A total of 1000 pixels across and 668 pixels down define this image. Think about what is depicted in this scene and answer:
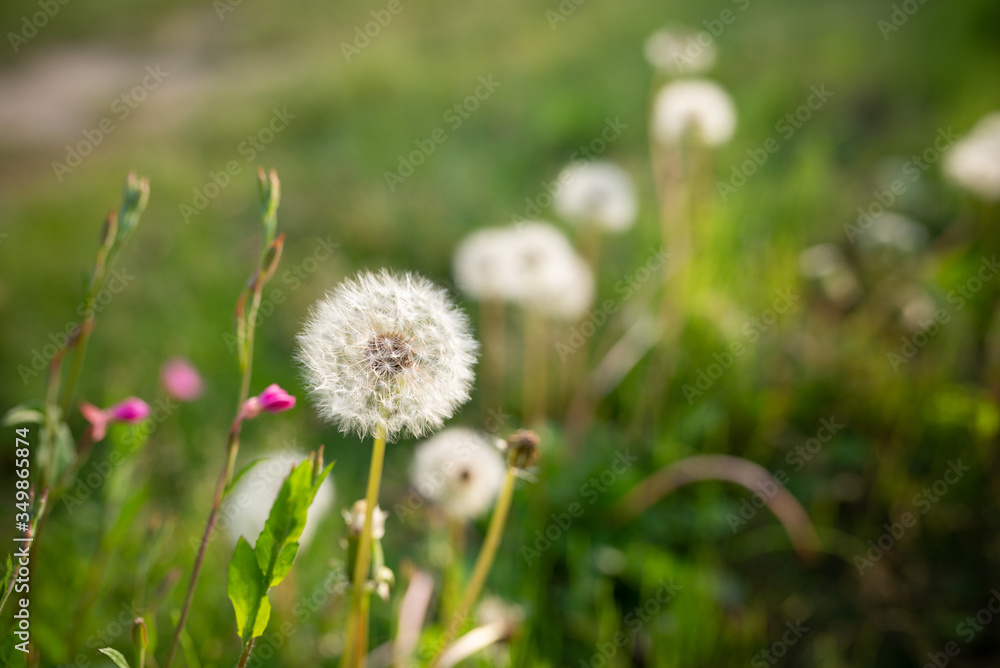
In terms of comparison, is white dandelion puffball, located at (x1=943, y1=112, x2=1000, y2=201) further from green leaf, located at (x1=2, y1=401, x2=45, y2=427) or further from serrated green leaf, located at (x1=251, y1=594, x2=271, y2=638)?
green leaf, located at (x1=2, y1=401, x2=45, y2=427)

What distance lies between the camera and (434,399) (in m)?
1.01

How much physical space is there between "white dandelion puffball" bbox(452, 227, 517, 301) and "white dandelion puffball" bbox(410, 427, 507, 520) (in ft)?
2.30

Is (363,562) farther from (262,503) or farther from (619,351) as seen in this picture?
(619,351)

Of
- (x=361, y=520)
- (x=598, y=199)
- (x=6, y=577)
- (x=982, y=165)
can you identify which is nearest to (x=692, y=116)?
(x=598, y=199)

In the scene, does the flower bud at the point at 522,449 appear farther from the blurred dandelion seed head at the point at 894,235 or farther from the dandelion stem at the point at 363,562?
the blurred dandelion seed head at the point at 894,235

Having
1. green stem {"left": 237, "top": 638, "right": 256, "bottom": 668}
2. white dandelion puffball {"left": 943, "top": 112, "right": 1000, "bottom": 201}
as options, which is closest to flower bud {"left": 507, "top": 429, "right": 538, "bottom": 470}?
green stem {"left": 237, "top": 638, "right": 256, "bottom": 668}

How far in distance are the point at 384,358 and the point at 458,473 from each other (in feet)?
1.92

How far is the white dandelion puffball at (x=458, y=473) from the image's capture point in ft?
5.08

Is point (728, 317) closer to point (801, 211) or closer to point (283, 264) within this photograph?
point (801, 211)

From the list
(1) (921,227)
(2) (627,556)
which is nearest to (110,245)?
(2) (627,556)

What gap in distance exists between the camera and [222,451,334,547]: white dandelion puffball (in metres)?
1.58

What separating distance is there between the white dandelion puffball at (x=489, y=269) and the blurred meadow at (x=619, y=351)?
0.49 metres

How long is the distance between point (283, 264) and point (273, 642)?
90.6 inches

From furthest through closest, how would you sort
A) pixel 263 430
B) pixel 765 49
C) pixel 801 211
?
1. pixel 765 49
2. pixel 801 211
3. pixel 263 430
